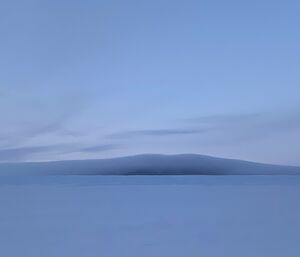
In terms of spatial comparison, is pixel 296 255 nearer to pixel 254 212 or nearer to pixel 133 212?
pixel 254 212

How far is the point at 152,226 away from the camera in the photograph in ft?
16.5

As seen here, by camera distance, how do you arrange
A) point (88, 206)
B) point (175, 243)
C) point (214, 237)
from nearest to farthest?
point (175, 243) < point (214, 237) < point (88, 206)

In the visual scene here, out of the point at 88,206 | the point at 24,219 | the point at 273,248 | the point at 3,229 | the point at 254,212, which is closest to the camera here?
the point at 273,248

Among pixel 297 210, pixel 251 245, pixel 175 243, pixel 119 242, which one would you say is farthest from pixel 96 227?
pixel 297 210

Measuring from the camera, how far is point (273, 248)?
3.78 m

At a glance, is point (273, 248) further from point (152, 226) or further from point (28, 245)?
point (28, 245)

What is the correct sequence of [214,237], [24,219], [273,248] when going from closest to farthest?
[273,248]
[214,237]
[24,219]

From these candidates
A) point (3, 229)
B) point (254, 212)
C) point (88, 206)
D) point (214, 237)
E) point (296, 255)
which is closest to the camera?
point (296, 255)

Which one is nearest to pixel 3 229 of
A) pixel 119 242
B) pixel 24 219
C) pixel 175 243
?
pixel 24 219

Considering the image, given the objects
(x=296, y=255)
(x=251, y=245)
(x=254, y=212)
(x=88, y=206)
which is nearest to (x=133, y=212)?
(x=88, y=206)

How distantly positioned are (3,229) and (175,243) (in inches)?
80.3

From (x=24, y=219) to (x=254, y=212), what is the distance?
315 cm

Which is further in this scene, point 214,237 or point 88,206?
point 88,206

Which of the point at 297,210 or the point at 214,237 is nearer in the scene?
the point at 214,237
